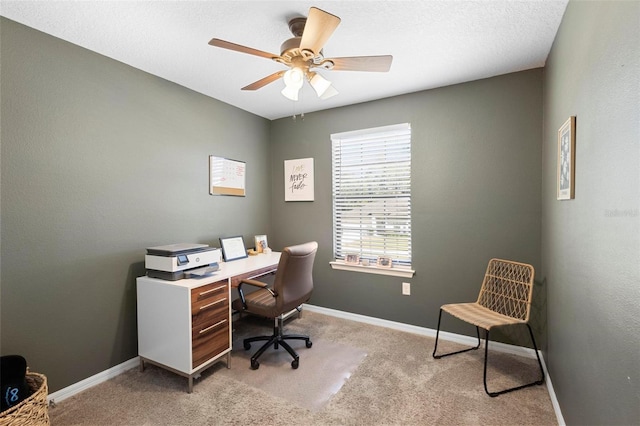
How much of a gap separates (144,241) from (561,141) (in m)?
3.05

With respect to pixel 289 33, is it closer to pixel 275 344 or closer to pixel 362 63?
pixel 362 63

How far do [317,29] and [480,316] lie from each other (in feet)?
7.24

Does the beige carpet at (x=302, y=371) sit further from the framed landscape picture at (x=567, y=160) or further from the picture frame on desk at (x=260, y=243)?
the framed landscape picture at (x=567, y=160)

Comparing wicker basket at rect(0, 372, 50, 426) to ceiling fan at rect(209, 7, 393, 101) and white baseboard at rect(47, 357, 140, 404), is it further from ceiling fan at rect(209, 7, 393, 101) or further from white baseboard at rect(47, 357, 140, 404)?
ceiling fan at rect(209, 7, 393, 101)

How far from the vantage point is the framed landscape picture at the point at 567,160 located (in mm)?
1463

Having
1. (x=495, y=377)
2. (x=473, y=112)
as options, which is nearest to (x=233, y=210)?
(x=473, y=112)

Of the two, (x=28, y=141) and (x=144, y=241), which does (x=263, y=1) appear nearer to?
(x=28, y=141)

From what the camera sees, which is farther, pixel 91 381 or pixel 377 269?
pixel 377 269

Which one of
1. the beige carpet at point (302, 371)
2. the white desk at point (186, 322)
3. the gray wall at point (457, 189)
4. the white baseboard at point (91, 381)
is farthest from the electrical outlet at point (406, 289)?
the white baseboard at point (91, 381)

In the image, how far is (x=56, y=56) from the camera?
74.9 inches

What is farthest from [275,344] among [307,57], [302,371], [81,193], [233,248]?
[307,57]

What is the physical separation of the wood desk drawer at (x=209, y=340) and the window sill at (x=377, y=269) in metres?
1.42

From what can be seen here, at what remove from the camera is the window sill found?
2.91 m

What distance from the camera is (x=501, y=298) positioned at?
2.44m
